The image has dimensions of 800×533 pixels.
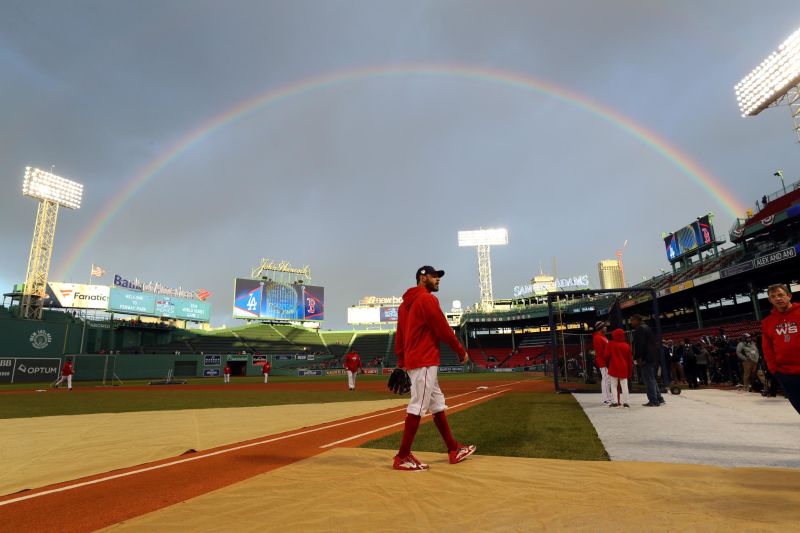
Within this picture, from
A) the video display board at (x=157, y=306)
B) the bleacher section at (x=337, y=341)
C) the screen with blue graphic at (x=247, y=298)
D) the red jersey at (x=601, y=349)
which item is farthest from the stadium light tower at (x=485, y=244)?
the red jersey at (x=601, y=349)

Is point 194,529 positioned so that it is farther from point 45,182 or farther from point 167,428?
point 45,182

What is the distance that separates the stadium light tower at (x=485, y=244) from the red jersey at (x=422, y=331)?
228 ft

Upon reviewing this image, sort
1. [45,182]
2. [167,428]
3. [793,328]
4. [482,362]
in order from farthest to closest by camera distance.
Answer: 1. [482,362]
2. [45,182]
3. [167,428]
4. [793,328]

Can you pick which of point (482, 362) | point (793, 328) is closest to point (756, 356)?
point (793, 328)

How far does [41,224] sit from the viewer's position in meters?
45.5

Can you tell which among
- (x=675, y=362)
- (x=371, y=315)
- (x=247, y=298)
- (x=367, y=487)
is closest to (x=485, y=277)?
(x=371, y=315)

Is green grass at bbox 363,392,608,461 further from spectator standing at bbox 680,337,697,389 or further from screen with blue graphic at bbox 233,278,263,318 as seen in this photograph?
screen with blue graphic at bbox 233,278,263,318

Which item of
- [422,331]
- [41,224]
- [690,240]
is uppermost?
[41,224]

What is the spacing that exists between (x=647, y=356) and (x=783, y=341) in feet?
19.7

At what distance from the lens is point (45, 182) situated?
152 feet

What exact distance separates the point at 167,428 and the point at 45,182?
54028 millimetres

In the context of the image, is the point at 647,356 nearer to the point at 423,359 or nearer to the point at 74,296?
the point at 423,359

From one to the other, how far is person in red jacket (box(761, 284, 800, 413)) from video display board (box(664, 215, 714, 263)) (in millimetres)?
47705

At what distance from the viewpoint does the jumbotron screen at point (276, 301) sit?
204 ft
